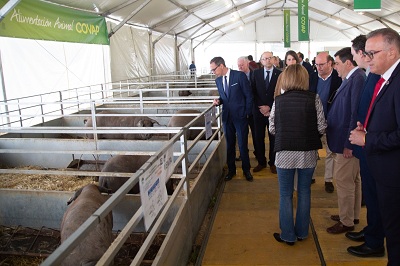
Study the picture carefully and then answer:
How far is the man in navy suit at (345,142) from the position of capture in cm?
346

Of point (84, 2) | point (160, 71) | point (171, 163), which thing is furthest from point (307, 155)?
point (160, 71)

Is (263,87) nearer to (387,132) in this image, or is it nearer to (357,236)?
(357,236)

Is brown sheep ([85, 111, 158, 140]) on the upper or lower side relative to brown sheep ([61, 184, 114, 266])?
upper

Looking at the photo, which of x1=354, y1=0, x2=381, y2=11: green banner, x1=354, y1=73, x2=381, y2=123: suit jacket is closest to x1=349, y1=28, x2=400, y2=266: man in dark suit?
x1=354, y1=73, x2=381, y2=123: suit jacket

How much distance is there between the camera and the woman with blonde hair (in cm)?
320

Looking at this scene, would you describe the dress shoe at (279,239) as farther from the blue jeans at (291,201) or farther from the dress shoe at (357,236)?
the dress shoe at (357,236)

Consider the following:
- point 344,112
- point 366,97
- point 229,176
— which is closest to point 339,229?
point 344,112

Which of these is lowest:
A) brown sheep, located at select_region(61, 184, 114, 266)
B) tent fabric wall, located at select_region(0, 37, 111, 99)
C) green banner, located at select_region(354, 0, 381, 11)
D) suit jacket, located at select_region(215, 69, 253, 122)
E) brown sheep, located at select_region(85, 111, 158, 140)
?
brown sheep, located at select_region(61, 184, 114, 266)

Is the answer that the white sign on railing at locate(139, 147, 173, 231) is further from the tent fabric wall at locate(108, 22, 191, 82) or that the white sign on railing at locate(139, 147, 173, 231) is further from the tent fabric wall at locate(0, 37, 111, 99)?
the tent fabric wall at locate(108, 22, 191, 82)

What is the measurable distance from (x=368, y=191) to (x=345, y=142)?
0.59m

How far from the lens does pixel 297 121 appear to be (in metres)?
3.22

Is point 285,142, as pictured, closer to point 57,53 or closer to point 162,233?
point 162,233

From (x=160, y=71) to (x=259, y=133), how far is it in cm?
1593

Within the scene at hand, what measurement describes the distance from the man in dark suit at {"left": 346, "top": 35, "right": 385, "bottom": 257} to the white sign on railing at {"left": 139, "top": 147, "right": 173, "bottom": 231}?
165 centimetres
